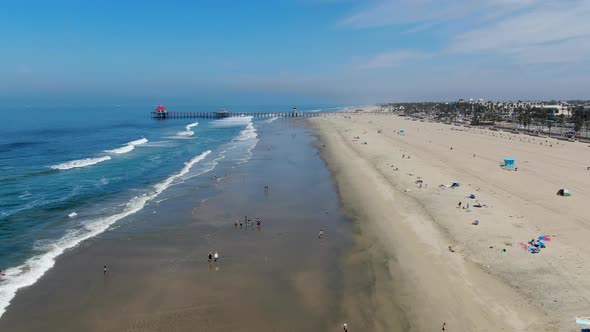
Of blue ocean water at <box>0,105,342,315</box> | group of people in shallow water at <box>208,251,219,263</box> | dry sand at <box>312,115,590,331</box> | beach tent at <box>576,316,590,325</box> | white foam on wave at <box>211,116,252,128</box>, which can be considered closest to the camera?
beach tent at <box>576,316,590,325</box>

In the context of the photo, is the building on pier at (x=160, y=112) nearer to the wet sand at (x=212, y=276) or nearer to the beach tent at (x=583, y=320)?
the wet sand at (x=212, y=276)

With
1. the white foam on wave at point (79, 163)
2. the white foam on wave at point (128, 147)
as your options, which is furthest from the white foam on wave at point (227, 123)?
the white foam on wave at point (79, 163)

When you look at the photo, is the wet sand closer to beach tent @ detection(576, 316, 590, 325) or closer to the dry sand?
the dry sand

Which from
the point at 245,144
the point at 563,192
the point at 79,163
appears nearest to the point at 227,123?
the point at 245,144

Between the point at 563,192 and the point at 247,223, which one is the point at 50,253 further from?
the point at 563,192

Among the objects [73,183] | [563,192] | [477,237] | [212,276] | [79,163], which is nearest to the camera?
[212,276]

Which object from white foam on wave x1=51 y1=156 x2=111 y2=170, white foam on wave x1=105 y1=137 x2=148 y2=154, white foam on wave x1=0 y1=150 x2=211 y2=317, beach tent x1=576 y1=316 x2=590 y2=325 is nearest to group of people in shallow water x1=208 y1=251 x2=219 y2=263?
white foam on wave x1=0 y1=150 x2=211 y2=317
